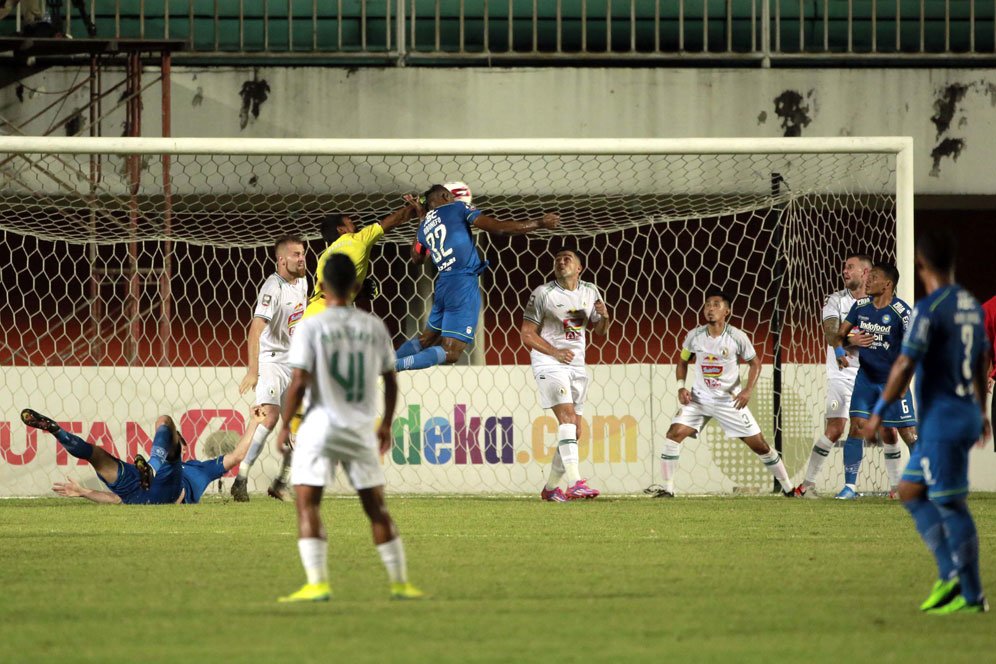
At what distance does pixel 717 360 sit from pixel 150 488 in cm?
478

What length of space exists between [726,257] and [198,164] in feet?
20.0

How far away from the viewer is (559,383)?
37.3 ft

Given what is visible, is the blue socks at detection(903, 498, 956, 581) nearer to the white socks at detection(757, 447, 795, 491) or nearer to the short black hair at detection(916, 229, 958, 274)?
the short black hair at detection(916, 229, 958, 274)

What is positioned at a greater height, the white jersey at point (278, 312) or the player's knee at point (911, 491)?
the white jersey at point (278, 312)

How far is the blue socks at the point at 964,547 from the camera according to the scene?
5.19m

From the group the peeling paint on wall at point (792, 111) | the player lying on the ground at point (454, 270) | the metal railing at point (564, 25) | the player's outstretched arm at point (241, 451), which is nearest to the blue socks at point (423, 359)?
the player lying on the ground at point (454, 270)

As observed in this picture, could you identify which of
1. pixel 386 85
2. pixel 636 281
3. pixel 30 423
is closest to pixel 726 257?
pixel 636 281

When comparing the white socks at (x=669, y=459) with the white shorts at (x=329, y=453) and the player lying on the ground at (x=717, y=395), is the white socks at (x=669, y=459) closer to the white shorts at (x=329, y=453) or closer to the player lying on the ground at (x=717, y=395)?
the player lying on the ground at (x=717, y=395)

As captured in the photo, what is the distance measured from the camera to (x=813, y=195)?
1427cm

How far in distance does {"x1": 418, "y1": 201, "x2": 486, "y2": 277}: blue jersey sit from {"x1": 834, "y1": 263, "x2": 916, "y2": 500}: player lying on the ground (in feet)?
10.5

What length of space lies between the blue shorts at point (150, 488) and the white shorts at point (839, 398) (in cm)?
539

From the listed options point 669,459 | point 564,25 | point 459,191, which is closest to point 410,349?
point 459,191

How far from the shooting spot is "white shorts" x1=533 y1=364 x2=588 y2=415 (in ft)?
37.3

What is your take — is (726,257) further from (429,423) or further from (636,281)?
(429,423)
